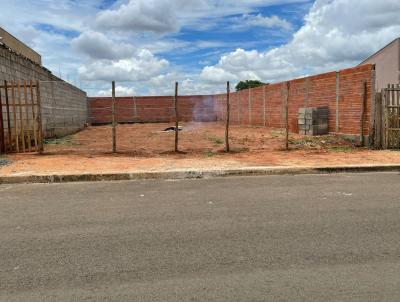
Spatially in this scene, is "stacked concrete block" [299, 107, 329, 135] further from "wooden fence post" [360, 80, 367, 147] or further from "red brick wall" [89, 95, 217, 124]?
"red brick wall" [89, 95, 217, 124]

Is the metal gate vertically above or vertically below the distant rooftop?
below

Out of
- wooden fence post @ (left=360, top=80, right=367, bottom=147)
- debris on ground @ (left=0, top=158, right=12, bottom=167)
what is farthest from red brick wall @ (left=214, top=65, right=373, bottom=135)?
debris on ground @ (left=0, top=158, right=12, bottom=167)

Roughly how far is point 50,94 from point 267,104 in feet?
43.2

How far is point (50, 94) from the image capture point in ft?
60.6

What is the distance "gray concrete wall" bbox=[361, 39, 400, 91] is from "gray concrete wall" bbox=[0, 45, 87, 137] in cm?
2365

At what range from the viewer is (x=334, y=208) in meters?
5.41

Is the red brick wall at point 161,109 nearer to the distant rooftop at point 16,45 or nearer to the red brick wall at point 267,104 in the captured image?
the red brick wall at point 267,104

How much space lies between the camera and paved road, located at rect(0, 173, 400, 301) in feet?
A: 10.1

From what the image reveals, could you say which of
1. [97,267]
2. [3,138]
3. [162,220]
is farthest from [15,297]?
[3,138]

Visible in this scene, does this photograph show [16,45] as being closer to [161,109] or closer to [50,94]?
[50,94]

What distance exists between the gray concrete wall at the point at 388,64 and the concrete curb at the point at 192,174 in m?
26.5

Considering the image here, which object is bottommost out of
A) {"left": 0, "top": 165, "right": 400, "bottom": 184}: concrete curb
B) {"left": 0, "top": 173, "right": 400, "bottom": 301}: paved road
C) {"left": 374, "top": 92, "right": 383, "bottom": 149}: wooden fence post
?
{"left": 0, "top": 173, "right": 400, "bottom": 301}: paved road

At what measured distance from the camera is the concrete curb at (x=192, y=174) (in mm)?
7996

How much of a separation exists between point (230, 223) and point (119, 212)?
1.57 m
